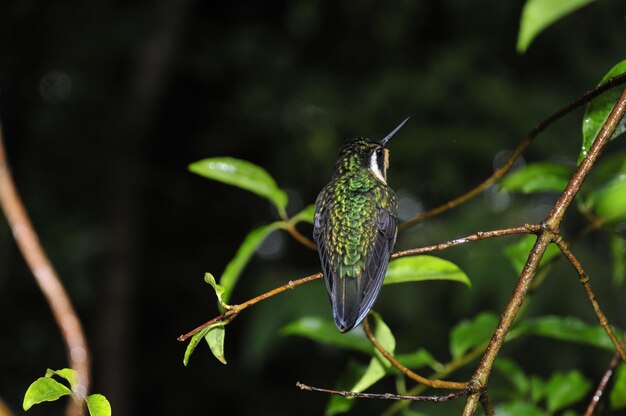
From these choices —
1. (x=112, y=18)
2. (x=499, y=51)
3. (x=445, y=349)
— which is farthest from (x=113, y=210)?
(x=499, y=51)

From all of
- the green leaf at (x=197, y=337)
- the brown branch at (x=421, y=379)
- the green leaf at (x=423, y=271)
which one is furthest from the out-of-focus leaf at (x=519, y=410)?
the green leaf at (x=197, y=337)

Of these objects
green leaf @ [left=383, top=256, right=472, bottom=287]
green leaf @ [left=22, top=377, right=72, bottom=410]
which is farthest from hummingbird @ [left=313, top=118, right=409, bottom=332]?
green leaf @ [left=22, top=377, right=72, bottom=410]

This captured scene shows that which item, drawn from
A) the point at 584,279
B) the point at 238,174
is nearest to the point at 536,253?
the point at 584,279

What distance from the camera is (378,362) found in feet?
5.67

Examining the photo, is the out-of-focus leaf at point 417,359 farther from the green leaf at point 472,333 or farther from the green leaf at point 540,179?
the green leaf at point 540,179

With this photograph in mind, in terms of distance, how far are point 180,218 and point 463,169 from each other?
3.25 meters

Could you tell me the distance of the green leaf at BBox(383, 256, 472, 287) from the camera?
1.73m

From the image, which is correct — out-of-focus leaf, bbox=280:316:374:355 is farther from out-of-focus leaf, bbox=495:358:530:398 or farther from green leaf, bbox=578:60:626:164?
green leaf, bbox=578:60:626:164

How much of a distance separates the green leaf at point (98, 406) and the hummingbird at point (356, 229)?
56cm

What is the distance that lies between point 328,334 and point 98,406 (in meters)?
0.91

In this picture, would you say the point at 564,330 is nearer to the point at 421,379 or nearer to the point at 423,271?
the point at 423,271

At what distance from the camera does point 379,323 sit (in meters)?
1.66

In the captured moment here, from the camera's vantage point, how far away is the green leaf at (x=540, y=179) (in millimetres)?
2000

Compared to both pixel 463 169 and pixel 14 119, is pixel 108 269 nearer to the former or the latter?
pixel 14 119
